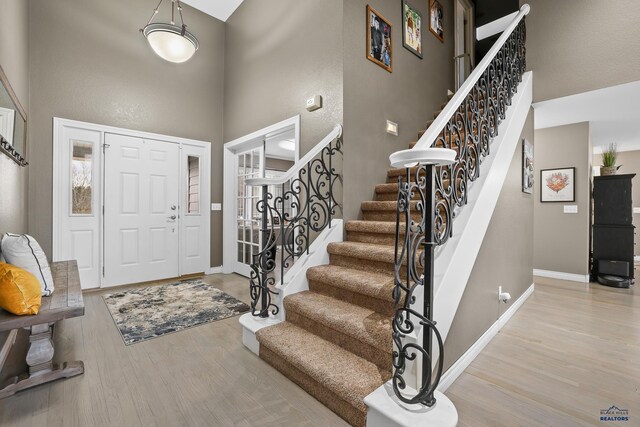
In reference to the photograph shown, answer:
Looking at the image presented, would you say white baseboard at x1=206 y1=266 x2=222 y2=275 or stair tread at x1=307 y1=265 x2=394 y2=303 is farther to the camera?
white baseboard at x1=206 y1=266 x2=222 y2=275

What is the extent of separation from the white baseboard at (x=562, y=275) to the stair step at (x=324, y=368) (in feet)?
14.8

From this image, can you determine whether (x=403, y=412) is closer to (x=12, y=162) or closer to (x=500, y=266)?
(x=500, y=266)

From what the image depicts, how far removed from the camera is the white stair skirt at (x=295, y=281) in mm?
2203

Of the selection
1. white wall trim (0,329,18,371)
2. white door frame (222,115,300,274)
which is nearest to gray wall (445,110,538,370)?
white wall trim (0,329,18,371)

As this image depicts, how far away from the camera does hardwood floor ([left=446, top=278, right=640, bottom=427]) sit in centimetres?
155

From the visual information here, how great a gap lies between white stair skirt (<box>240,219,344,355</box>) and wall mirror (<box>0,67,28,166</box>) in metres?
2.17

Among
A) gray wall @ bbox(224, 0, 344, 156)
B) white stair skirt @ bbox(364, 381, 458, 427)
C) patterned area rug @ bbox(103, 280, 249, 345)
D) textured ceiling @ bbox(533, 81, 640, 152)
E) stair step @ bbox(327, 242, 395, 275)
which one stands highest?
gray wall @ bbox(224, 0, 344, 156)

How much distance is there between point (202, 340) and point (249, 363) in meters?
0.57

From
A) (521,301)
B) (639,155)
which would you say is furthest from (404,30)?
(639,155)

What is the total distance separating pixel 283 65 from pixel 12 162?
2806 millimetres

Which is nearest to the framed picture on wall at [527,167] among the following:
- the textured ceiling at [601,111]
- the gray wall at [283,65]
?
the textured ceiling at [601,111]

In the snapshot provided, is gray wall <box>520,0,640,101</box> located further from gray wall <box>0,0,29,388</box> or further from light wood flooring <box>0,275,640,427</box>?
gray wall <box>0,0,29,388</box>

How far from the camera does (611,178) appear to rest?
4312 millimetres

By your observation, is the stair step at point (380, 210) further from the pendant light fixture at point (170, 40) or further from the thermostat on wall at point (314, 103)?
the pendant light fixture at point (170, 40)
